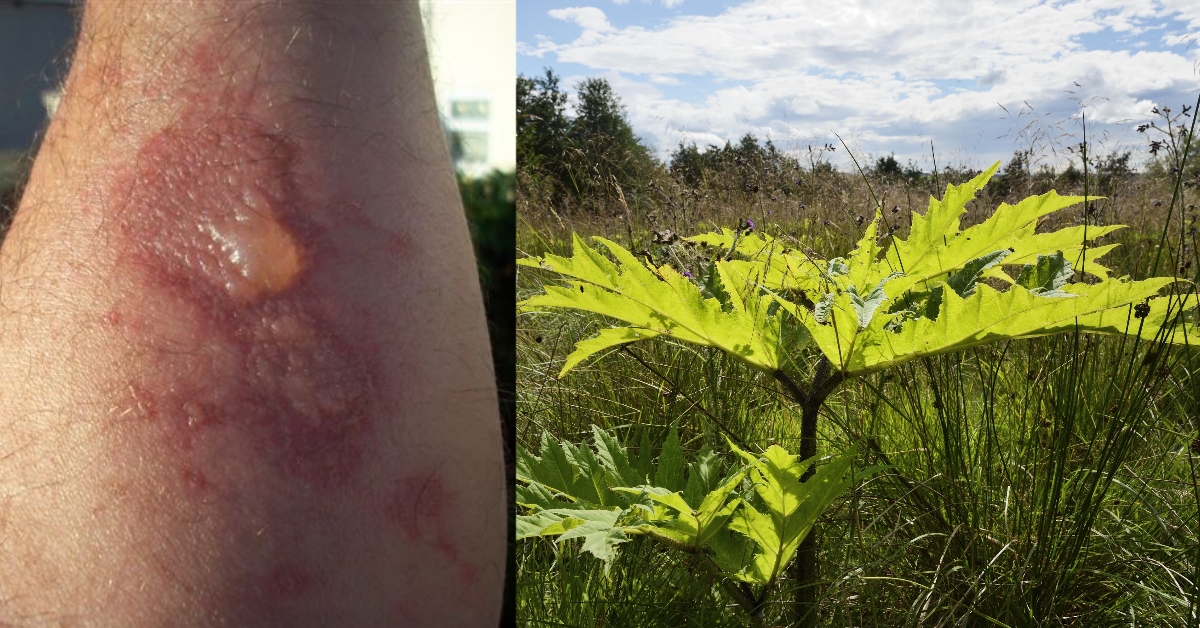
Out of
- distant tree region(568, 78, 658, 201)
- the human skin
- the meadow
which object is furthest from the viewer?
distant tree region(568, 78, 658, 201)

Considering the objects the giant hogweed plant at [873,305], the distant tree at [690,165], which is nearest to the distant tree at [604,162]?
the distant tree at [690,165]

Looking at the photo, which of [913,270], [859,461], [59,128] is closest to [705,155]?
[859,461]

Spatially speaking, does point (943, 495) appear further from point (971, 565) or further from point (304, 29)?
point (304, 29)

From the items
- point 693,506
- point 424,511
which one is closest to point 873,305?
point 693,506

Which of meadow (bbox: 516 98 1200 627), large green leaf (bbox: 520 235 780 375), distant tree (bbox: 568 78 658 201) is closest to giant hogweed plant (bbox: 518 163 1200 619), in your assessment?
large green leaf (bbox: 520 235 780 375)

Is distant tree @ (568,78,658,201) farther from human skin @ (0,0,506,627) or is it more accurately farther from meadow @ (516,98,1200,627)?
human skin @ (0,0,506,627)

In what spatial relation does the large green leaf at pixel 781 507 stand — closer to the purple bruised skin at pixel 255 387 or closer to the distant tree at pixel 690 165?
the purple bruised skin at pixel 255 387

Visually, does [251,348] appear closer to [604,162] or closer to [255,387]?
[255,387]
